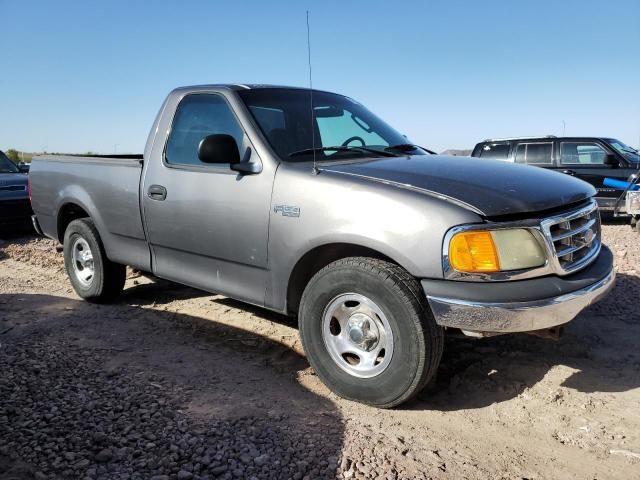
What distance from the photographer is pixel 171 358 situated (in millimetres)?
3840

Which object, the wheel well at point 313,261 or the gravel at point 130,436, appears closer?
the gravel at point 130,436

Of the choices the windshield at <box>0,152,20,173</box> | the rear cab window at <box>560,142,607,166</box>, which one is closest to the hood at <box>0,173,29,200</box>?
the windshield at <box>0,152,20,173</box>

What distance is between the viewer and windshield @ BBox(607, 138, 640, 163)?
11.0 metres

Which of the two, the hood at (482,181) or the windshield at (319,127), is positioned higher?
the windshield at (319,127)

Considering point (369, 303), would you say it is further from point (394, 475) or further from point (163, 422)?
point (163, 422)

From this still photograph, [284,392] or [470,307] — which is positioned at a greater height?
[470,307]

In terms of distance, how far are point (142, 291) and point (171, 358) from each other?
2.18 metres

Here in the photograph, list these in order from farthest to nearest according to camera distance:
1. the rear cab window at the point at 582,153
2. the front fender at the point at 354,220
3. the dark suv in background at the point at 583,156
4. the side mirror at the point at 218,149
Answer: the rear cab window at the point at 582,153, the dark suv in background at the point at 583,156, the side mirror at the point at 218,149, the front fender at the point at 354,220

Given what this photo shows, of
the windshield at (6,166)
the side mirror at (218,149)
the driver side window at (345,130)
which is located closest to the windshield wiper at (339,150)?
the driver side window at (345,130)

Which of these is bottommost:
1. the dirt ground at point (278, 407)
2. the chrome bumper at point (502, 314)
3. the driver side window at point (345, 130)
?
the dirt ground at point (278, 407)

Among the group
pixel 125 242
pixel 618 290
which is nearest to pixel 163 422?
pixel 125 242

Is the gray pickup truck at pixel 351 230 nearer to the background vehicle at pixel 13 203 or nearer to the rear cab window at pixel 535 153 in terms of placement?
the background vehicle at pixel 13 203

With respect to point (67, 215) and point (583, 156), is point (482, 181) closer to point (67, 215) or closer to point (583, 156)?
point (67, 215)

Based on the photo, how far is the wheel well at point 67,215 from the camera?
5.37 metres
